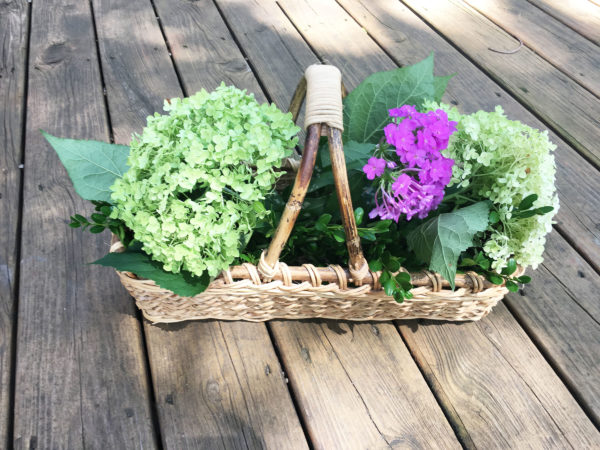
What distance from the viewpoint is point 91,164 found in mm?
891

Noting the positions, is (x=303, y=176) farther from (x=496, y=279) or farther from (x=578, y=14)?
(x=578, y=14)

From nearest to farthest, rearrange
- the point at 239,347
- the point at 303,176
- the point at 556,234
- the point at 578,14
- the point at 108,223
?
the point at 303,176 → the point at 108,223 → the point at 239,347 → the point at 556,234 → the point at 578,14

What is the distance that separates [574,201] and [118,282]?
112 cm

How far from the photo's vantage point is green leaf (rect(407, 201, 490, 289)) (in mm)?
793

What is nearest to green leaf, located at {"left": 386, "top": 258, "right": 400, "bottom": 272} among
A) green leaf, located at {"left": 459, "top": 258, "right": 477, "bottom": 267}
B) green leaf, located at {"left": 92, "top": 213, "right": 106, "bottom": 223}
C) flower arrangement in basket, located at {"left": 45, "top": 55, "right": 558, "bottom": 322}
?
flower arrangement in basket, located at {"left": 45, "top": 55, "right": 558, "bottom": 322}

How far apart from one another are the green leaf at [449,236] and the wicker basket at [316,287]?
0.18 ft

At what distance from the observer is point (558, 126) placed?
1471 mm

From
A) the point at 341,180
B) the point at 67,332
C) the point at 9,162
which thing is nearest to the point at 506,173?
the point at 341,180

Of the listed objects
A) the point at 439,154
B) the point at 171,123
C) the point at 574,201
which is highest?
the point at 439,154

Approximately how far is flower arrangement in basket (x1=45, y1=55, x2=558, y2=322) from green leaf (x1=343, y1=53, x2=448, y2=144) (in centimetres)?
9

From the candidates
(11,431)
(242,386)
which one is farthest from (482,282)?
(11,431)

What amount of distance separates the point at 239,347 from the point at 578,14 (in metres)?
→ 1.88

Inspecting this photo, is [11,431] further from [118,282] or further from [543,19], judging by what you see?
[543,19]

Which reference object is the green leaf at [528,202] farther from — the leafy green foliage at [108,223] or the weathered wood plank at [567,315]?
the leafy green foliage at [108,223]
